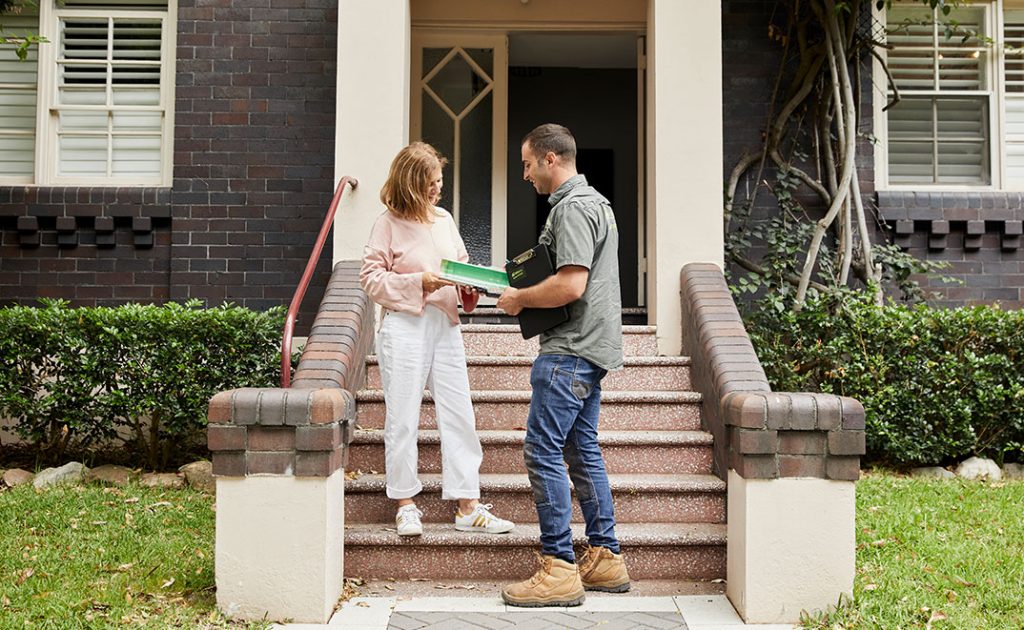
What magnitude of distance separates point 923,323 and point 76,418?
233 inches

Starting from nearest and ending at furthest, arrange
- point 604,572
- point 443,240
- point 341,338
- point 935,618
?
point 935,618
point 604,572
point 443,240
point 341,338

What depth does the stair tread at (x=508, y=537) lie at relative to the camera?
4.35 metres

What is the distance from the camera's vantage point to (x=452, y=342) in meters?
4.52

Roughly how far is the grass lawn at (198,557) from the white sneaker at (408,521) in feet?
2.66

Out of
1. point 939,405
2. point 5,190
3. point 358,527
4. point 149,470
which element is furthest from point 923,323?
point 5,190

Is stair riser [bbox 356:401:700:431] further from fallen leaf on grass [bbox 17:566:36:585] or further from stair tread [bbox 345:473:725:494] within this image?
fallen leaf on grass [bbox 17:566:36:585]

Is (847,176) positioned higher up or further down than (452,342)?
higher up

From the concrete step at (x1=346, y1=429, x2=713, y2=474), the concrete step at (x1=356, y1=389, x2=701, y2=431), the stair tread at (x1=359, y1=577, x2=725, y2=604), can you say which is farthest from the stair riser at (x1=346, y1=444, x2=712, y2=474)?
the stair tread at (x1=359, y1=577, x2=725, y2=604)

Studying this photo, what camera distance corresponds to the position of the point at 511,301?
159 inches

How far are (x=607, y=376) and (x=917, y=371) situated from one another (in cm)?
245

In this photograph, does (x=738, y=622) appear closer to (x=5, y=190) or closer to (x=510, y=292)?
(x=510, y=292)

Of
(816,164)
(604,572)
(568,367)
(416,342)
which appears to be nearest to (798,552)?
(604,572)

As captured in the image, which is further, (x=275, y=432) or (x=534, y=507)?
(x=534, y=507)

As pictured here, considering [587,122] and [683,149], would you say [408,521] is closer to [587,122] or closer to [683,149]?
[683,149]
